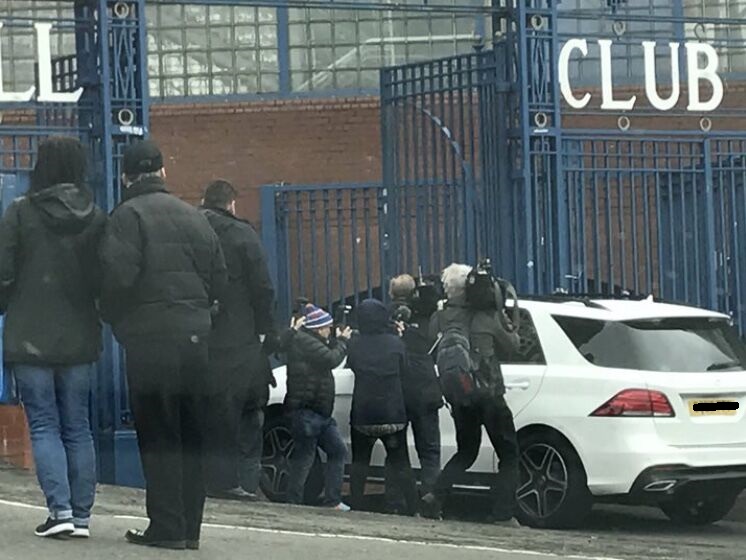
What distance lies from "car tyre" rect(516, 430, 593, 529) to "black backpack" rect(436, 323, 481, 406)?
0.62 metres

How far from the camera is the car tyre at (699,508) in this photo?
1290cm

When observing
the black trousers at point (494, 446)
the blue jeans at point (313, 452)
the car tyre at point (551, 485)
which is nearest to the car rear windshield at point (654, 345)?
the car tyre at point (551, 485)

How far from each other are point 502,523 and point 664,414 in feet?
4.15

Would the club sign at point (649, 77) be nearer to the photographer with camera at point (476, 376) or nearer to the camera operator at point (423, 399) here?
the camera operator at point (423, 399)

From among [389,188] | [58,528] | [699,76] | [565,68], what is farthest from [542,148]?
[58,528]

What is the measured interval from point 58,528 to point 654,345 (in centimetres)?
470

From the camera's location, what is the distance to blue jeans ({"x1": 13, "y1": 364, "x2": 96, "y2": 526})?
29.1 feet

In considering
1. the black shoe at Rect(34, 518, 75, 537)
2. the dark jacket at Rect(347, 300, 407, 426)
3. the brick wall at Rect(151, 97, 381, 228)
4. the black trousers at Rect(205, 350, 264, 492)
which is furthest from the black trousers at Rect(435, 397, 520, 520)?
the brick wall at Rect(151, 97, 381, 228)

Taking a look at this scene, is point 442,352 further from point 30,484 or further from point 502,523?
point 30,484

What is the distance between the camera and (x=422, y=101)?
1552cm

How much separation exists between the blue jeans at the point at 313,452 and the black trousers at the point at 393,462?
0.40 ft

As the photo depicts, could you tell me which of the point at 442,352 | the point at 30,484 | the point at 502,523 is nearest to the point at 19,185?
the point at 30,484

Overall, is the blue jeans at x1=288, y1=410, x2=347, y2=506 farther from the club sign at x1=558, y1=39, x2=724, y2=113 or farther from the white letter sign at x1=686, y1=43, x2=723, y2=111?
the white letter sign at x1=686, y1=43, x2=723, y2=111

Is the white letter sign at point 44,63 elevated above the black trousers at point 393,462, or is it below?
above
